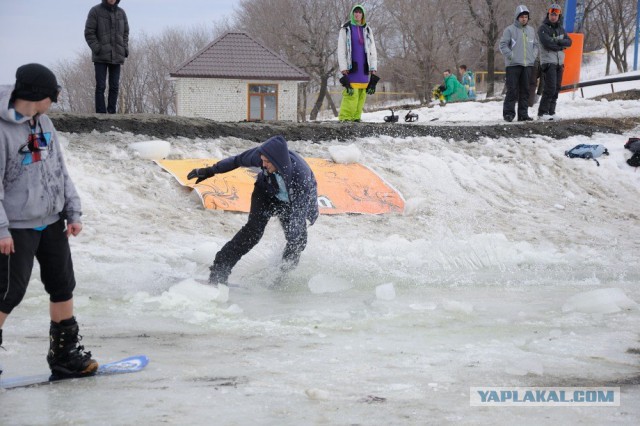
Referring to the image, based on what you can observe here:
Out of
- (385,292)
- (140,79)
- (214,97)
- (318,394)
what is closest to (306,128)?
(385,292)

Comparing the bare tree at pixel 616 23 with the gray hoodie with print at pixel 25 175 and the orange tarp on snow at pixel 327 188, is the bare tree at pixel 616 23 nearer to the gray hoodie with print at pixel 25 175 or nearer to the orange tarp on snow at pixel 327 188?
the orange tarp on snow at pixel 327 188

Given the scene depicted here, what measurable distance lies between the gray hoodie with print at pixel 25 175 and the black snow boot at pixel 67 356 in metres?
0.59

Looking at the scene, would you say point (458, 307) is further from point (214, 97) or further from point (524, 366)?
point (214, 97)

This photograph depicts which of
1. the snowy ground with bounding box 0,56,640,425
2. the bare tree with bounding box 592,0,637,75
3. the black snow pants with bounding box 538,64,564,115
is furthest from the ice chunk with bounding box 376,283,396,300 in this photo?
the bare tree with bounding box 592,0,637,75

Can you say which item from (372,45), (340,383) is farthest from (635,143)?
(340,383)

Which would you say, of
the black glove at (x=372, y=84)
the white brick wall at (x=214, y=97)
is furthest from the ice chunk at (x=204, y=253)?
the white brick wall at (x=214, y=97)

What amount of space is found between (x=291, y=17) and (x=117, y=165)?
39997mm

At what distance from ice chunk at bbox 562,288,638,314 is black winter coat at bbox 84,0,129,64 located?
725 centimetres

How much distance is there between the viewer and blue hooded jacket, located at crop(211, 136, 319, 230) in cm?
589

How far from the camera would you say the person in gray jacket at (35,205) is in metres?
3.68

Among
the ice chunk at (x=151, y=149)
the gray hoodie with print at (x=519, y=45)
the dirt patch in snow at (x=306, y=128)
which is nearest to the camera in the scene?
the ice chunk at (x=151, y=149)

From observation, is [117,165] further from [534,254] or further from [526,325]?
[526,325]

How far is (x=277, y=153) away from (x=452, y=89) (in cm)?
2034

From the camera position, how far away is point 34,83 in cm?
369
